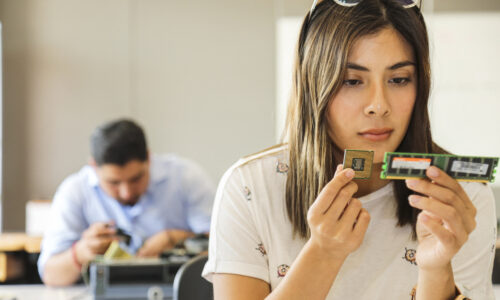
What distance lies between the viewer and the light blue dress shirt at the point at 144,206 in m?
2.88

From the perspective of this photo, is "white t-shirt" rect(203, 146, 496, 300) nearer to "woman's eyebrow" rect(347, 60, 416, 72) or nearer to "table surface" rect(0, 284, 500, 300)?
"woman's eyebrow" rect(347, 60, 416, 72)

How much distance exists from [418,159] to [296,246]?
39cm

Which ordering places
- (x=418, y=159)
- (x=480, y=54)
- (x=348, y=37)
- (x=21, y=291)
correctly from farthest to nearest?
(x=480, y=54) < (x=21, y=291) < (x=348, y=37) < (x=418, y=159)

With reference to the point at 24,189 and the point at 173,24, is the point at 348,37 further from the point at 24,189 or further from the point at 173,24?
the point at 24,189

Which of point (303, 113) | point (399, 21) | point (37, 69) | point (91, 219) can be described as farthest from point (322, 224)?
point (37, 69)

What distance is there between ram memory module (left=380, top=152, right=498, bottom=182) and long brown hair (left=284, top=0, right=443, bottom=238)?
24cm

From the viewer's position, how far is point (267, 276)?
3.87 feet

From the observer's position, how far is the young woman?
103cm

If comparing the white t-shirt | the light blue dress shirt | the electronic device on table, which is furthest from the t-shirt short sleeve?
the light blue dress shirt

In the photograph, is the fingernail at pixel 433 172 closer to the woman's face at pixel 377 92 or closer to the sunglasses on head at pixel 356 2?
the woman's face at pixel 377 92

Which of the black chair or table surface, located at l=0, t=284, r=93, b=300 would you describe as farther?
table surface, located at l=0, t=284, r=93, b=300

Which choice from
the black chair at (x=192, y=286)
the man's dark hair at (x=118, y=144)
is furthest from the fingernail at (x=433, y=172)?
the man's dark hair at (x=118, y=144)

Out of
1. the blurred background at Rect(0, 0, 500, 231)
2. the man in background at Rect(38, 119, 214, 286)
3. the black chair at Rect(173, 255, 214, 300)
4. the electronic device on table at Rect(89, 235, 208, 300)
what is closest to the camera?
the black chair at Rect(173, 255, 214, 300)

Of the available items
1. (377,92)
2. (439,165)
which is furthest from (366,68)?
(439,165)
